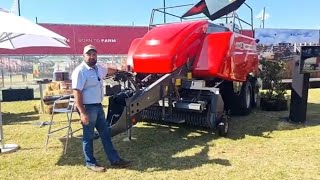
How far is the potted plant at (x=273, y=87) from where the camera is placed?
9862 mm

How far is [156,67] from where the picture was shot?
6.93 meters

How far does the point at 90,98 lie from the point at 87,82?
0.74 feet

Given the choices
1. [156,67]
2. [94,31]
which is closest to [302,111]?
[156,67]

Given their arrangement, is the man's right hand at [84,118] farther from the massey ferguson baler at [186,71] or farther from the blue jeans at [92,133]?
the massey ferguson baler at [186,71]

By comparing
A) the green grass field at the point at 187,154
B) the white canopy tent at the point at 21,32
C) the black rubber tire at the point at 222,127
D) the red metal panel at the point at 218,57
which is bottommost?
the green grass field at the point at 187,154

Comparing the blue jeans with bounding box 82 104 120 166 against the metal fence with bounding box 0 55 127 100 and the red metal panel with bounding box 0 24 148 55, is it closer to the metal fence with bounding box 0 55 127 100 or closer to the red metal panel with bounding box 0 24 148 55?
the metal fence with bounding box 0 55 127 100

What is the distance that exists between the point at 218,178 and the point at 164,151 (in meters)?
1.48

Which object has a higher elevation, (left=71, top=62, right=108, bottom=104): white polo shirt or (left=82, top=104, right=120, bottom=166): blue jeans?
(left=71, top=62, right=108, bottom=104): white polo shirt

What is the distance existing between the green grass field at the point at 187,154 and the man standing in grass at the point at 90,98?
0.96ft

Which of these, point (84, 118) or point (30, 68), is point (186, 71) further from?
point (30, 68)

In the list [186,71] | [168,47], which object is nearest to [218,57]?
[186,71]

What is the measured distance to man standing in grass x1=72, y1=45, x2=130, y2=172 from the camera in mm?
4887

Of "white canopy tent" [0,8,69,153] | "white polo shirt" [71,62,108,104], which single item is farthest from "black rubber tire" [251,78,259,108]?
"white polo shirt" [71,62,108,104]

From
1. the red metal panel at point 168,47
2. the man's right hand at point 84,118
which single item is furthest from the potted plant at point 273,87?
the man's right hand at point 84,118
